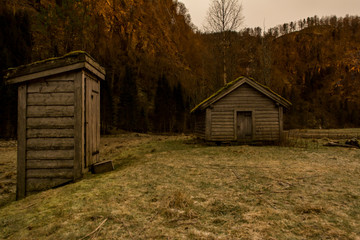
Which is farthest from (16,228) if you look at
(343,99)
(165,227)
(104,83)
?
(343,99)

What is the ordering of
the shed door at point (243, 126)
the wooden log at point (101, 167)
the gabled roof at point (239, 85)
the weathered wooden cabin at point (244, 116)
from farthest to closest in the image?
the shed door at point (243, 126), the weathered wooden cabin at point (244, 116), the gabled roof at point (239, 85), the wooden log at point (101, 167)

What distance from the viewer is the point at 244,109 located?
13.1 metres

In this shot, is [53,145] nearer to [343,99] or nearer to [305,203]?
[305,203]

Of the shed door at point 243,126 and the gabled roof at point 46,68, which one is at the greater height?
the gabled roof at point 46,68

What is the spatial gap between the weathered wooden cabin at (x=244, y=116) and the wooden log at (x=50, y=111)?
9295 mm

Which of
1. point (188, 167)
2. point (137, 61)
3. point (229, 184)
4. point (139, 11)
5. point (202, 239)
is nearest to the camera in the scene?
point (202, 239)

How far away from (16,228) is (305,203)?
4382 mm

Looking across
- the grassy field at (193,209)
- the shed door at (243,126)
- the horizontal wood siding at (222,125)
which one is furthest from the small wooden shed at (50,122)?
the shed door at (243,126)

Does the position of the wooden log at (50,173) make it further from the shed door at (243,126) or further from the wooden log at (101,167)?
the shed door at (243,126)

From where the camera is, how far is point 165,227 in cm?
261

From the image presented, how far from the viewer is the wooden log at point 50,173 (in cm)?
473

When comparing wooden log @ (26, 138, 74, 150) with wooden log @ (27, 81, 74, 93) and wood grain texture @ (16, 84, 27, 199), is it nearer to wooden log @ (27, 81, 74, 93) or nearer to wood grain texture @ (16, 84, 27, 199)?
wood grain texture @ (16, 84, 27, 199)

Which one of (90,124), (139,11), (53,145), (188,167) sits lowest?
(188,167)

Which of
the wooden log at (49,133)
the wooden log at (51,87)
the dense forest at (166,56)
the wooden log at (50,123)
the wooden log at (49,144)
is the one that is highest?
the dense forest at (166,56)
